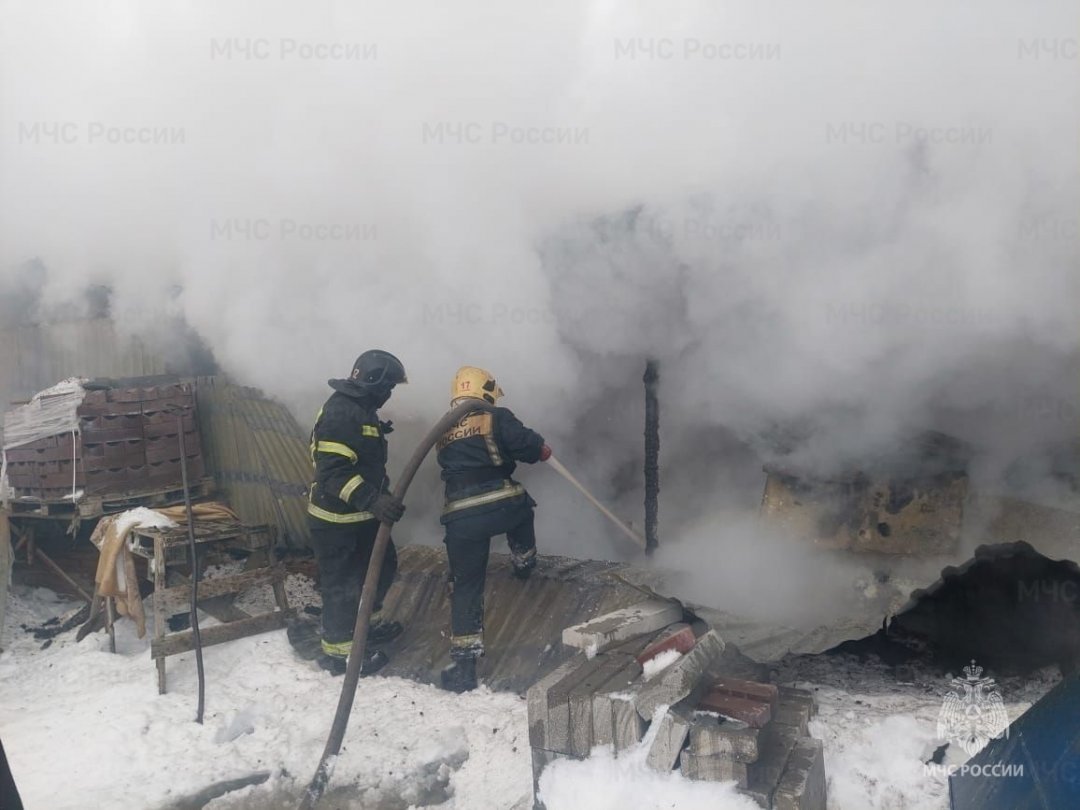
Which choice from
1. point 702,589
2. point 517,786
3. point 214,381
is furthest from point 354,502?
point 214,381

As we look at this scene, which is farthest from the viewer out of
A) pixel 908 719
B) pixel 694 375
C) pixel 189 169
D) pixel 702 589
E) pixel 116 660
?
pixel 189 169

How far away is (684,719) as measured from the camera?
10.7 feet

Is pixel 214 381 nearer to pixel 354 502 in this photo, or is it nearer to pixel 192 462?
pixel 192 462

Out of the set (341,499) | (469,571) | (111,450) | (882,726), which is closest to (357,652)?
(469,571)

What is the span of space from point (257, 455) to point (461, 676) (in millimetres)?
3398

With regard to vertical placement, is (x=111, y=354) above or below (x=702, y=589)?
above

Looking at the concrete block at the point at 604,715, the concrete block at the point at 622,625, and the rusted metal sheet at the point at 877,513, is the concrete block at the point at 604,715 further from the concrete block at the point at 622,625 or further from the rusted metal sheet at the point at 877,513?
the rusted metal sheet at the point at 877,513

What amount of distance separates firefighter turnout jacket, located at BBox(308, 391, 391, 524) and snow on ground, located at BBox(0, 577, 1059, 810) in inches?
43.0

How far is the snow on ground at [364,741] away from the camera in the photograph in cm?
346

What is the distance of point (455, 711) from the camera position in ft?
15.5

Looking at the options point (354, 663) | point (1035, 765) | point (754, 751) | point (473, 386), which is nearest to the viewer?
point (1035, 765)

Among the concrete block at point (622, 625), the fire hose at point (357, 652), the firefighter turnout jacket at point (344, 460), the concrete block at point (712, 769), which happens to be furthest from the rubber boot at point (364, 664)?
the concrete block at point (712, 769)

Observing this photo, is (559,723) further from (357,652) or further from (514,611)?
(514,611)

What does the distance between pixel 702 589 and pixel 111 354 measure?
734 cm
